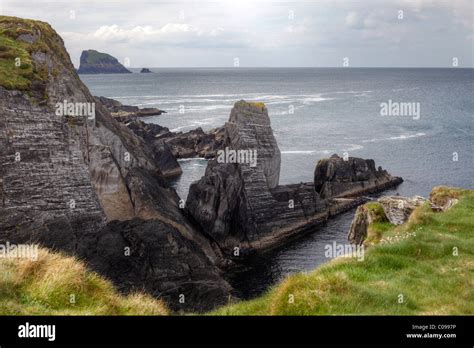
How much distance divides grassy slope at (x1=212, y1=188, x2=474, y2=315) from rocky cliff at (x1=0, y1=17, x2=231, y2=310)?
63.5 feet

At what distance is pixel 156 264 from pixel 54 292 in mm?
26630

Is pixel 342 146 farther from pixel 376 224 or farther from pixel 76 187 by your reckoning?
pixel 376 224

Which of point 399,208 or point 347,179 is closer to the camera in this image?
point 399,208

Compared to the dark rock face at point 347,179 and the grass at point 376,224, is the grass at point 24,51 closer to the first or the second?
the grass at point 376,224

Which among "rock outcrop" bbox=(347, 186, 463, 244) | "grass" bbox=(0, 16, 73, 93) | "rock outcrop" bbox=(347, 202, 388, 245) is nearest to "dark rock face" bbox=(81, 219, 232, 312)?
"rock outcrop" bbox=(347, 202, 388, 245)

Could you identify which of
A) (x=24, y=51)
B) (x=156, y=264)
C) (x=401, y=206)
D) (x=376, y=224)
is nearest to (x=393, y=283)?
(x=376, y=224)

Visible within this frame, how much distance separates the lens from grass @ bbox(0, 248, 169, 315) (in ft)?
39.1

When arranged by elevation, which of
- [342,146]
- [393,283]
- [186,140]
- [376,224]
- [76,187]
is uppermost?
[186,140]

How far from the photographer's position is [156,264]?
39.1m

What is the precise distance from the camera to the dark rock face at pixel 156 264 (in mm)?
36531

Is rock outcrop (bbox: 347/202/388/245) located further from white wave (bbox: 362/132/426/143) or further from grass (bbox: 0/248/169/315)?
white wave (bbox: 362/132/426/143)
